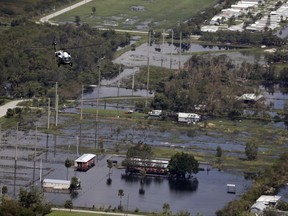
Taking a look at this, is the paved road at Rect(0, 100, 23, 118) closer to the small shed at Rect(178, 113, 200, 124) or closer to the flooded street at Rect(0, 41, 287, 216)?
the flooded street at Rect(0, 41, 287, 216)

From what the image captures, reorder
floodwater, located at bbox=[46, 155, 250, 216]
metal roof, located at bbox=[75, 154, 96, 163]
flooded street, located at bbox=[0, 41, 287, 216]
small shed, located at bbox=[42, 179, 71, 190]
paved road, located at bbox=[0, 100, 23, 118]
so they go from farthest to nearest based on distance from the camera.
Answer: paved road, located at bbox=[0, 100, 23, 118] → metal roof, located at bbox=[75, 154, 96, 163] → small shed, located at bbox=[42, 179, 71, 190] → flooded street, located at bbox=[0, 41, 287, 216] → floodwater, located at bbox=[46, 155, 250, 216]

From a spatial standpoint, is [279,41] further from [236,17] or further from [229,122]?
[229,122]

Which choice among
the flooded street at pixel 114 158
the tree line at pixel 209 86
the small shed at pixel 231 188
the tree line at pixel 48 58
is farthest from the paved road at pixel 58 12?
the small shed at pixel 231 188

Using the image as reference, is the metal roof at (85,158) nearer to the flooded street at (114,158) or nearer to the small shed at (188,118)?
the flooded street at (114,158)

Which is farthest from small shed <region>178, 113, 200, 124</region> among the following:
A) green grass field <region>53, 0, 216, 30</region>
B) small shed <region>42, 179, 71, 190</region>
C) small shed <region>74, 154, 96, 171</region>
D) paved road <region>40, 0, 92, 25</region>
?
green grass field <region>53, 0, 216, 30</region>

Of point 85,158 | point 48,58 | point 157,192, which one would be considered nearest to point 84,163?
point 85,158

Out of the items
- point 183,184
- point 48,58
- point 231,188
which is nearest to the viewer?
point 231,188

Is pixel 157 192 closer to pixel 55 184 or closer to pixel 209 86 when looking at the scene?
pixel 55 184
